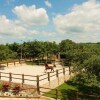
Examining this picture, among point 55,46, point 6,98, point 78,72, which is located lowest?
point 6,98

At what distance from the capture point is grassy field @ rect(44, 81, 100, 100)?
1798 cm

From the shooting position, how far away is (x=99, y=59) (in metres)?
16.6

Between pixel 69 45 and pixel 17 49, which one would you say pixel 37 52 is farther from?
pixel 17 49

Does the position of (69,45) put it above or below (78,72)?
above

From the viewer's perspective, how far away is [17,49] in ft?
171

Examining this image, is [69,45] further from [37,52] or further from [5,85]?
[5,85]

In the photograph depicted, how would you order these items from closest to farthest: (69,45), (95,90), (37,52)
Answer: (95,90) < (37,52) < (69,45)

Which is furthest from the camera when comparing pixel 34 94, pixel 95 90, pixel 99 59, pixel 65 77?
pixel 65 77

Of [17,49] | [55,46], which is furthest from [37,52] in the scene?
[17,49]

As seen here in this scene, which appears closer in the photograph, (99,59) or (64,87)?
(99,59)

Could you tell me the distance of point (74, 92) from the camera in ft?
65.2

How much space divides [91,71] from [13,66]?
19.2 metres

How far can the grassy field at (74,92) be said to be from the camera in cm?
1798

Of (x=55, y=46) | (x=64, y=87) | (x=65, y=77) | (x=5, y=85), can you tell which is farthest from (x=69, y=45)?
(x=5, y=85)
